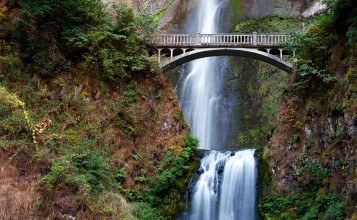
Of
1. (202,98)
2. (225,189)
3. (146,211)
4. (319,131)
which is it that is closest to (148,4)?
(202,98)

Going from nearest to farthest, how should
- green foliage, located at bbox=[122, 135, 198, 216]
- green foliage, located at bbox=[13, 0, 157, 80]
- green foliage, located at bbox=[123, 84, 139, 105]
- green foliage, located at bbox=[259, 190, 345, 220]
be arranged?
green foliage, located at bbox=[259, 190, 345, 220], green foliage, located at bbox=[122, 135, 198, 216], green foliage, located at bbox=[13, 0, 157, 80], green foliage, located at bbox=[123, 84, 139, 105]

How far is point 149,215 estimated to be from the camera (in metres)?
13.6

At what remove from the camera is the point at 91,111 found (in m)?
15.4

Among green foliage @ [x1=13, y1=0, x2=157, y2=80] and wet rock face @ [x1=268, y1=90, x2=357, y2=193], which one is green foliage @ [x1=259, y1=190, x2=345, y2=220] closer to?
wet rock face @ [x1=268, y1=90, x2=357, y2=193]

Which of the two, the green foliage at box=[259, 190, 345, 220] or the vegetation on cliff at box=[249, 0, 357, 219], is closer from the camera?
the green foliage at box=[259, 190, 345, 220]

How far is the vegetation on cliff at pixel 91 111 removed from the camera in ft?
39.9

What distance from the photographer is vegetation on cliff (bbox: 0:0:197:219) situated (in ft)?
39.9

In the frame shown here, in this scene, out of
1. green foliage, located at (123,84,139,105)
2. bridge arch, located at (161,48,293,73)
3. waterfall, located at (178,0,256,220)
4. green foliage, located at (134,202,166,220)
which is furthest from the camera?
bridge arch, located at (161,48,293,73)

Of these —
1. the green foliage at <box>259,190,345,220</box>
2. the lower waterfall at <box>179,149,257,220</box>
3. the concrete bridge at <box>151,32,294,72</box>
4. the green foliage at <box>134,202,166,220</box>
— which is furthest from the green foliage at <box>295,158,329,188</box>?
the concrete bridge at <box>151,32,294,72</box>

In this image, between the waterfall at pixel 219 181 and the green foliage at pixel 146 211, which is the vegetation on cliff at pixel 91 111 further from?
the waterfall at pixel 219 181

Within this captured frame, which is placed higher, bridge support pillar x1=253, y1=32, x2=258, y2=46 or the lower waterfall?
bridge support pillar x1=253, y1=32, x2=258, y2=46

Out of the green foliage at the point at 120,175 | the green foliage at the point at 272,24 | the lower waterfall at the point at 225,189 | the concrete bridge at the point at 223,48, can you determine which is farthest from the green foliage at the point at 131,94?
the green foliage at the point at 272,24

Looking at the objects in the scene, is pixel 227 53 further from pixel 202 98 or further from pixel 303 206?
pixel 303 206

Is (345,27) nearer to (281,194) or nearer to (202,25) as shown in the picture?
(281,194)
